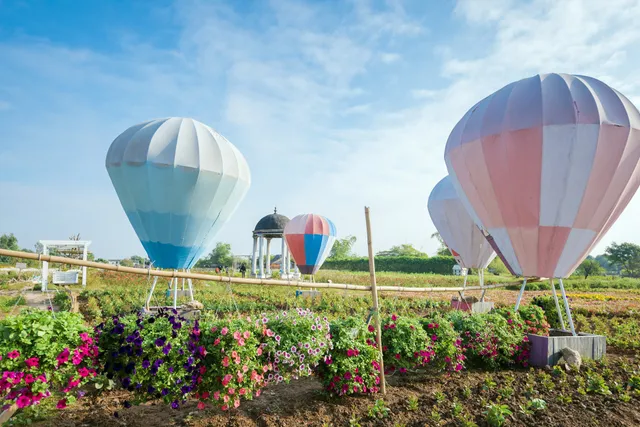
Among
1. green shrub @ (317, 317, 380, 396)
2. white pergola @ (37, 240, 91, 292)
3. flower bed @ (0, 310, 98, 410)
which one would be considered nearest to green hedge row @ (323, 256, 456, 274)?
white pergola @ (37, 240, 91, 292)

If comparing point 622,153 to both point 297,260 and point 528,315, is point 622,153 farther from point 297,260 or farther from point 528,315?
point 297,260

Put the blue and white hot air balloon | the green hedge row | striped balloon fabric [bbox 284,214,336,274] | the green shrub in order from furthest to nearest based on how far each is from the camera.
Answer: the green hedge row → striped balloon fabric [bbox 284,214,336,274] → the blue and white hot air balloon → the green shrub

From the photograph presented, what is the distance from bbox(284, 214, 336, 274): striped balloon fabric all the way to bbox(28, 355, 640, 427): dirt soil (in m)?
16.9

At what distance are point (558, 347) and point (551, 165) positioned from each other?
3.22 metres

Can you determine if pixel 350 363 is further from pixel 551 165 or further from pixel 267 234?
pixel 267 234

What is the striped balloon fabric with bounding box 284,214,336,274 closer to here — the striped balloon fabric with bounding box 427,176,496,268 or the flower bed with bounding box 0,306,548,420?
the striped balloon fabric with bounding box 427,176,496,268

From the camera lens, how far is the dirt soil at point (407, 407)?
4.84m

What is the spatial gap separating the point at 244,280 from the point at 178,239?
4.69 metres

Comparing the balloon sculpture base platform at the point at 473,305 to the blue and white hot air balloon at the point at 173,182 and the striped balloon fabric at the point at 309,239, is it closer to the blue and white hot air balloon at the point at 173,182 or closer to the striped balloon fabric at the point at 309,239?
the blue and white hot air balloon at the point at 173,182

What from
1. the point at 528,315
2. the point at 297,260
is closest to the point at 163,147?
the point at 528,315

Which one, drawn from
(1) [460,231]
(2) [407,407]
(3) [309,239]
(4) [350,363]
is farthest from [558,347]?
(3) [309,239]

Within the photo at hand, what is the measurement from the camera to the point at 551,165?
23.6ft

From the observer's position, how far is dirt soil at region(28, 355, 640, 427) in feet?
15.9

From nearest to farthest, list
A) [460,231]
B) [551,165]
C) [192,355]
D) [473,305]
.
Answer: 1. [192,355]
2. [551,165]
3. [473,305]
4. [460,231]
